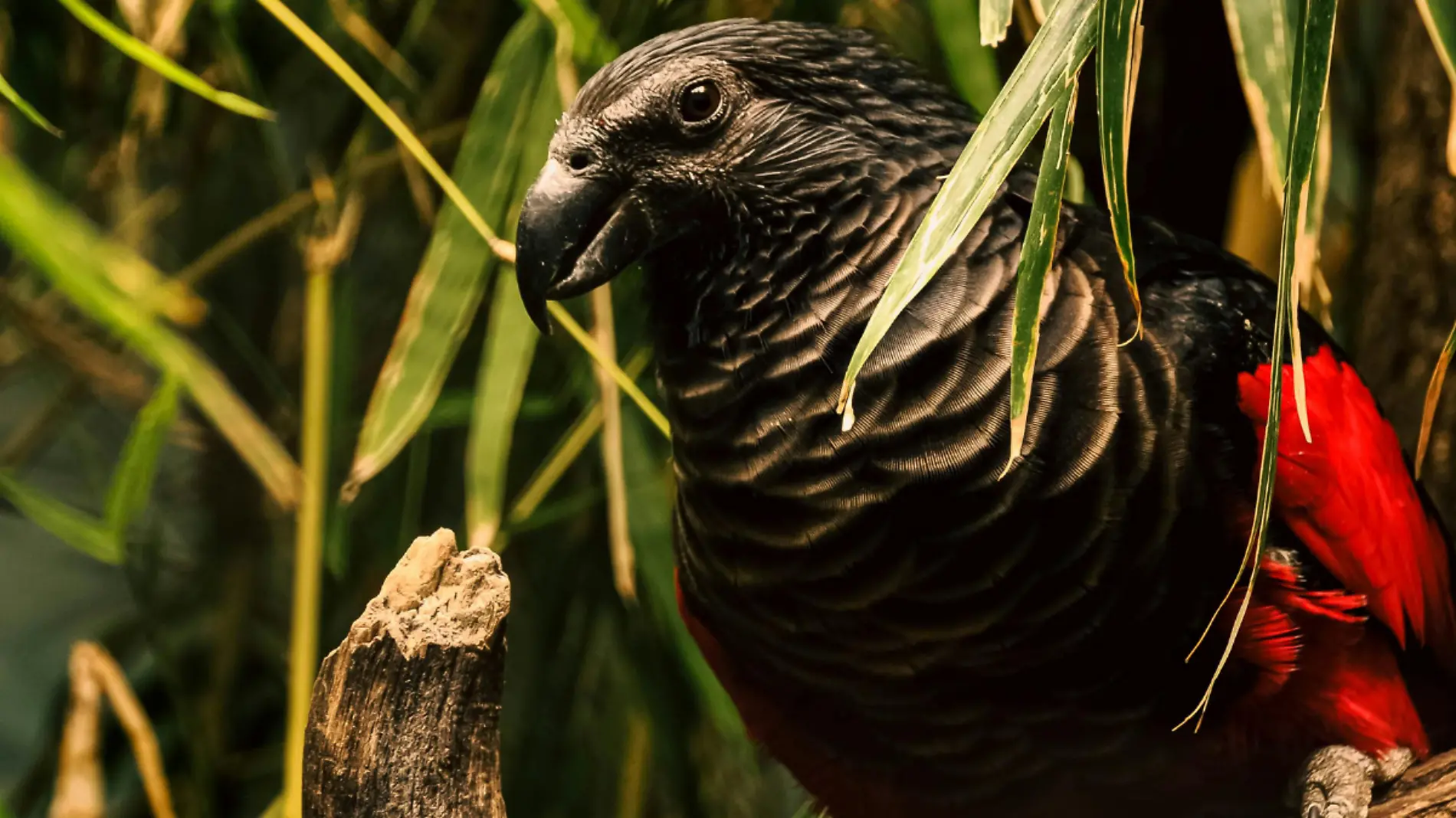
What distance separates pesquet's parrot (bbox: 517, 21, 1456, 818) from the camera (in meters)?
0.86

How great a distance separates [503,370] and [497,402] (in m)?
0.03

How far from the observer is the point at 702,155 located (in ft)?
2.94

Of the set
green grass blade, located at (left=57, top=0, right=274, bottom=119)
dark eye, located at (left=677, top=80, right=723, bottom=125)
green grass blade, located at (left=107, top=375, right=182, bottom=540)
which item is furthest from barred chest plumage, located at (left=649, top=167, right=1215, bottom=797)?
green grass blade, located at (left=107, top=375, right=182, bottom=540)

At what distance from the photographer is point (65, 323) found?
1.83 metres

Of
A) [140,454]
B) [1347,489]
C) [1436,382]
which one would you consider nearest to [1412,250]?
[1347,489]

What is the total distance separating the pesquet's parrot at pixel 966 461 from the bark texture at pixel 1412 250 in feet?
1.40

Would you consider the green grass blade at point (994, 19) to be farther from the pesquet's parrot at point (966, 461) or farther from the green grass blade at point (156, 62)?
the green grass blade at point (156, 62)

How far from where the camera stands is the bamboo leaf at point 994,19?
2.29 ft

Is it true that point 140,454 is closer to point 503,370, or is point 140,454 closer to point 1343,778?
point 503,370

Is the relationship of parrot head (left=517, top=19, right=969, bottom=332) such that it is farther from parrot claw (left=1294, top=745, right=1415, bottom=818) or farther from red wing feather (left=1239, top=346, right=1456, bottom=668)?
parrot claw (left=1294, top=745, right=1415, bottom=818)

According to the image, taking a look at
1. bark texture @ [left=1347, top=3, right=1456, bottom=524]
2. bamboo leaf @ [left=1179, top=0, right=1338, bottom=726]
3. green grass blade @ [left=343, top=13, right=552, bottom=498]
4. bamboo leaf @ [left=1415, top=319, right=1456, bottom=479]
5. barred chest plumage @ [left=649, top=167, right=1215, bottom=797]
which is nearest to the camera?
bamboo leaf @ [left=1179, top=0, right=1338, bottom=726]

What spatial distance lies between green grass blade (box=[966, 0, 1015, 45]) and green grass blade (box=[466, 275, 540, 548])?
52 cm

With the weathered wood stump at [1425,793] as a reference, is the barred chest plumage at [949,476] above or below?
above

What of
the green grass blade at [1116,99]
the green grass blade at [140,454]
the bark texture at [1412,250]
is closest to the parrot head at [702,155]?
the green grass blade at [1116,99]
